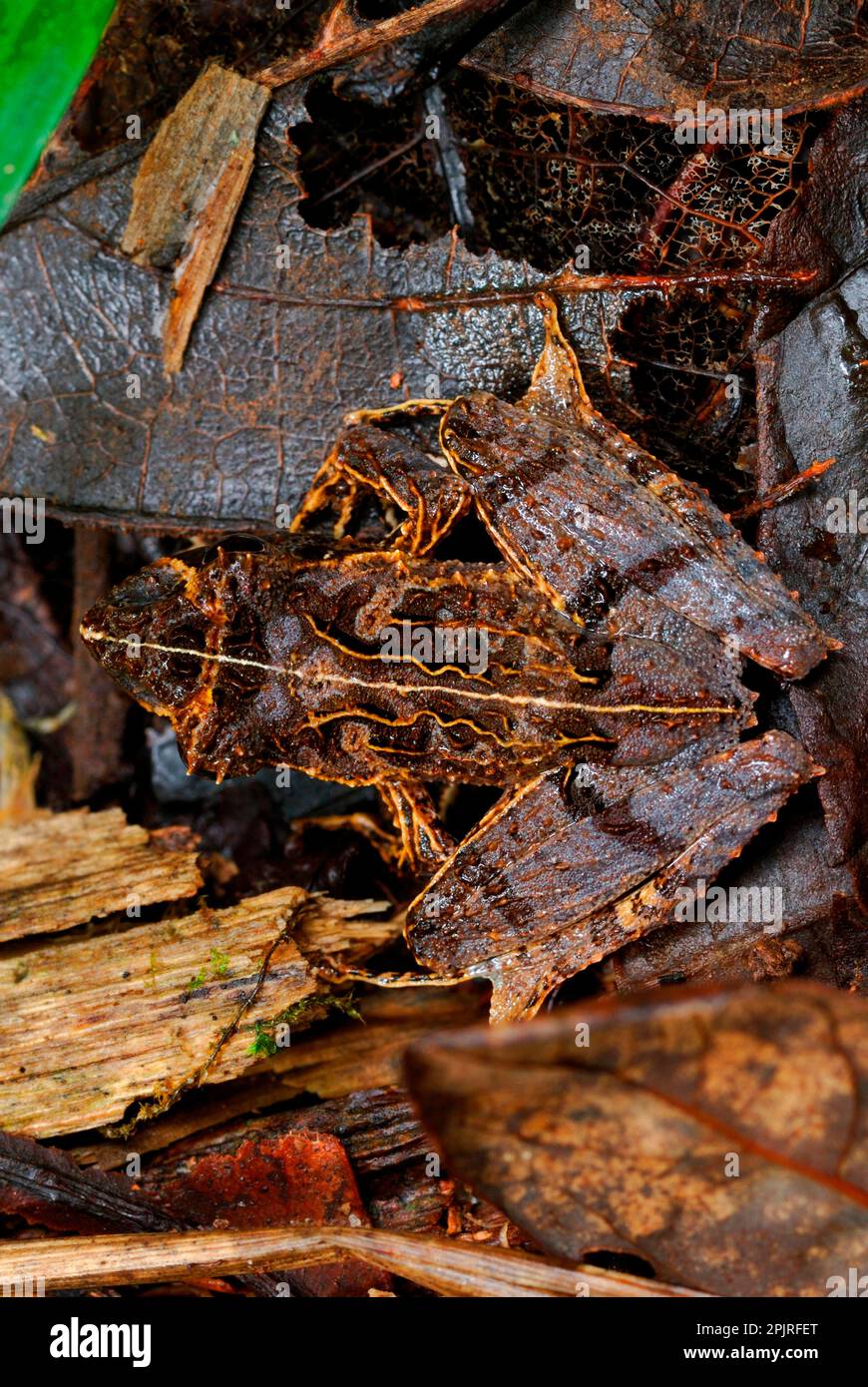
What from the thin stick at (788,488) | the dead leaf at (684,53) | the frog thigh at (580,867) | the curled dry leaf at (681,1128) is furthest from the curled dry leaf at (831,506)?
the curled dry leaf at (681,1128)

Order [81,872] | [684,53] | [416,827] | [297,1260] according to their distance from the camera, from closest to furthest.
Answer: [297,1260] < [684,53] < [416,827] < [81,872]

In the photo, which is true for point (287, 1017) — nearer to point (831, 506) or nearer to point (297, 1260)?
point (297, 1260)

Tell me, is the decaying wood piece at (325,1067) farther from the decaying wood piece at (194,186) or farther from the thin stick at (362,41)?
the thin stick at (362,41)

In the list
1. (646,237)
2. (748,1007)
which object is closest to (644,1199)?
(748,1007)

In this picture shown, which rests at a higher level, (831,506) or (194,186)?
(194,186)

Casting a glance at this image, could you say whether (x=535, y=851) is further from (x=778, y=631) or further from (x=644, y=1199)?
(x=644, y=1199)

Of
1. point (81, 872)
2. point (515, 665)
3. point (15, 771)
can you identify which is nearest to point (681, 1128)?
point (515, 665)
